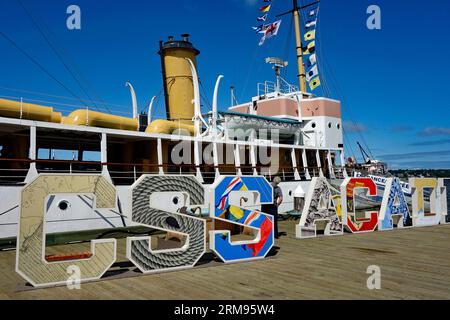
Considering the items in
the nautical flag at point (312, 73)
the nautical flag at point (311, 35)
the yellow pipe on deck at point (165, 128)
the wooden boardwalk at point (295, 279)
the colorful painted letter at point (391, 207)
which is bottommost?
the wooden boardwalk at point (295, 279)

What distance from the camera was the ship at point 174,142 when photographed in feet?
41.5

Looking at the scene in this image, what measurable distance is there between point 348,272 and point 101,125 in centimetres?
1097

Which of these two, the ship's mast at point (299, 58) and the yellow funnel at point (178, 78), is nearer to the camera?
the yellow funnel at point (178, 78)

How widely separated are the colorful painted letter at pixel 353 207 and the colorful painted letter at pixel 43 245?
8750 mm

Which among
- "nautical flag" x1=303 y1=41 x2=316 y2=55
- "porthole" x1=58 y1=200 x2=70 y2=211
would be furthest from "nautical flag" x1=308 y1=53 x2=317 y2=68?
"porthole" x1=58 y1=200 x2=70 y2=211

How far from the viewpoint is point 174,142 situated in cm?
1742

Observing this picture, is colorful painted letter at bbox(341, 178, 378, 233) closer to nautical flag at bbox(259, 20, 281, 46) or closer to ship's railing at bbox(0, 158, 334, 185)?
ship's railing at bbox(0, 158, 334, 185)

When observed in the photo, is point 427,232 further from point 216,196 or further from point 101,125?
point 101,125

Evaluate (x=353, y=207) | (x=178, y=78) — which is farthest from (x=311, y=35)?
(x=353, y=207)

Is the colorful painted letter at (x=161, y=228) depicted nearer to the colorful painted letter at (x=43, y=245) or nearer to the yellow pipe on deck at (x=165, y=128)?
the colorful painted letter at (x=43, y=245)

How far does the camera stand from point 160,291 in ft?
20.6

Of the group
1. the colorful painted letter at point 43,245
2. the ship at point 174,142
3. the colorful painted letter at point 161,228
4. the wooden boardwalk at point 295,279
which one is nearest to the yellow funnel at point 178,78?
the ship at point 174,142

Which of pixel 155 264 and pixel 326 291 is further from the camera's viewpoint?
pixel 155 264
